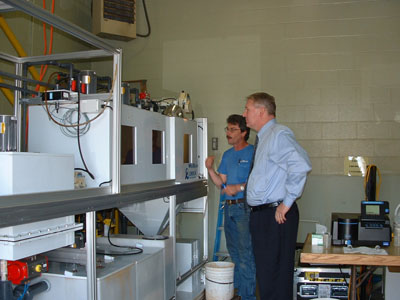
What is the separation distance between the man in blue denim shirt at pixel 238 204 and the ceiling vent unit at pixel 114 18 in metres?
1.80

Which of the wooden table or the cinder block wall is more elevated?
the cinder block wall

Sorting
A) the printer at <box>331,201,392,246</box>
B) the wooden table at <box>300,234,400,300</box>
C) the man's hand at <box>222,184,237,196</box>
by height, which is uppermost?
the man's hand at <box>222,184,237,196</box>

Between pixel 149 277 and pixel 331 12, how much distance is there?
10.7ft

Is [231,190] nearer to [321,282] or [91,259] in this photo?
[321,282]

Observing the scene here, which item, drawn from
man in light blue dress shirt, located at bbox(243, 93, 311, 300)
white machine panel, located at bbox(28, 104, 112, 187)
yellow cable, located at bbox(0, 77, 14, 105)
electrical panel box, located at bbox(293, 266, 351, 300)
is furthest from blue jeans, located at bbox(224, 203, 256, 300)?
yellow cable, located at bbox(0, 77, 14, 105)

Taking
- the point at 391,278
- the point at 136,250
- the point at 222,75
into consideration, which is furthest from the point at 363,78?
the point at 136,250

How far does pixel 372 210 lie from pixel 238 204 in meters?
1.16

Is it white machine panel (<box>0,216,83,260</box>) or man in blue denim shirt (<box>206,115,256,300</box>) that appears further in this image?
man in blue denim shirt (<box>206,115,256,300</box>)

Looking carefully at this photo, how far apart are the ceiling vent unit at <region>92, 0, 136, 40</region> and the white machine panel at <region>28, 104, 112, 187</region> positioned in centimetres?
218

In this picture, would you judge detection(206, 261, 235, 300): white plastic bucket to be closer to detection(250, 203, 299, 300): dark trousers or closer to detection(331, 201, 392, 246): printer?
detection(250, 203, 299, 300): dark trousers

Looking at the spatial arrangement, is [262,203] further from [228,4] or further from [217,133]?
[228,4]

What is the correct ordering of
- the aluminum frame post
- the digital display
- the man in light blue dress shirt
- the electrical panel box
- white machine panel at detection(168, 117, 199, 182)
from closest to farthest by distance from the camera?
1. the aluminum frame post
2. the man in light blue dress shirt
3. the digital display
4. white machine panel at detection(168, 117, 199, 182)
5. the electrical panel box

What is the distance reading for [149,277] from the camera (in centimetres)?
273

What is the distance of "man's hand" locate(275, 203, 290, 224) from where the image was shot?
100 inches
